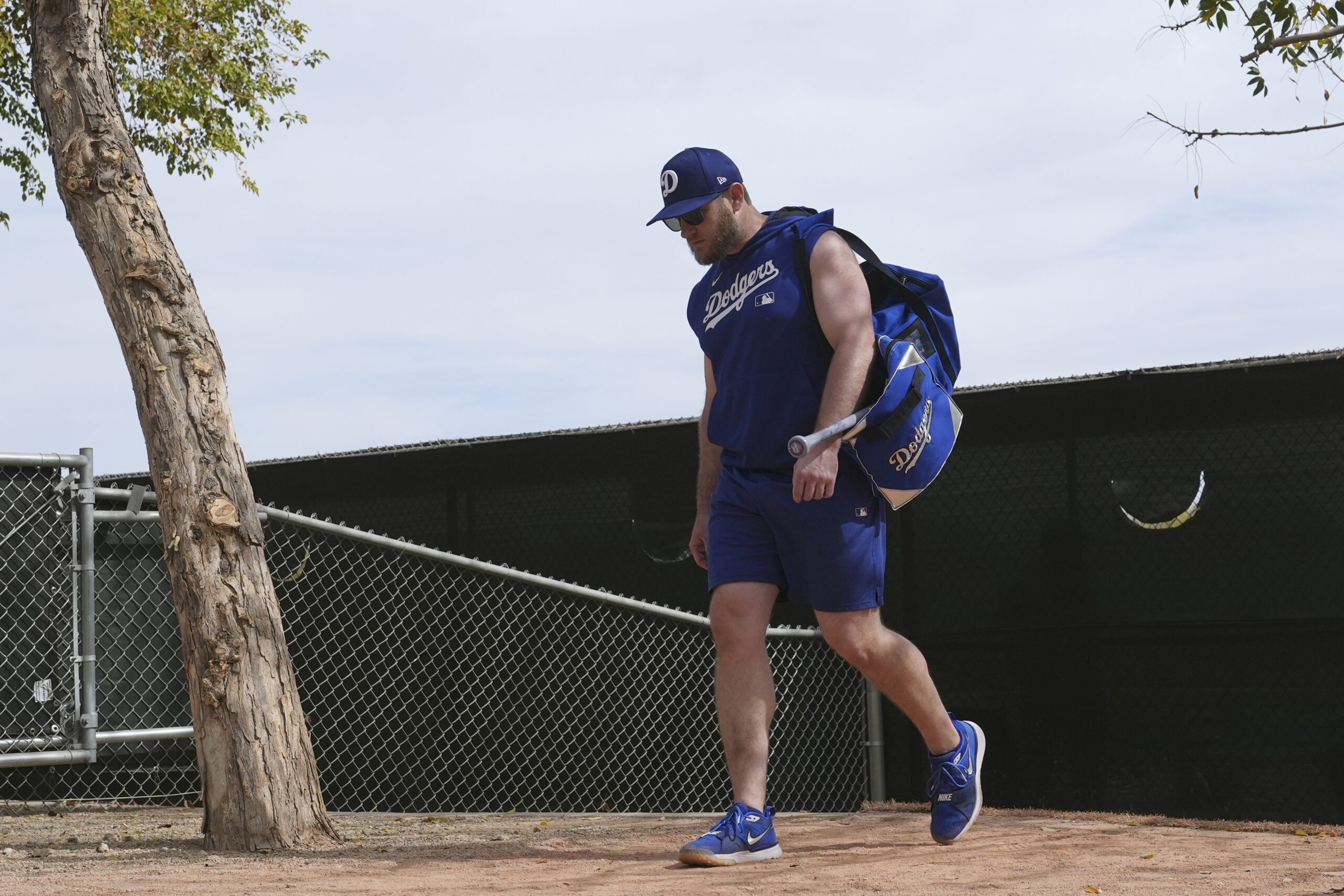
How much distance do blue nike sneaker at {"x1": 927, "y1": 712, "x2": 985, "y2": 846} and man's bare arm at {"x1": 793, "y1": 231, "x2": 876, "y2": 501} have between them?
0.84 meters

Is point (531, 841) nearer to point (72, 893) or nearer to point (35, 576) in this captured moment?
point (72, 893)

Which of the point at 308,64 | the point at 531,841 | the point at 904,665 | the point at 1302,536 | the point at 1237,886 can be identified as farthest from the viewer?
the point at 308,64

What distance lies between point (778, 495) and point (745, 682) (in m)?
0.50

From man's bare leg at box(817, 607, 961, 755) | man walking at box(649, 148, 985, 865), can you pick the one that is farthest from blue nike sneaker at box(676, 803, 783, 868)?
man's bare leg at box(817, 607, 961, 755)

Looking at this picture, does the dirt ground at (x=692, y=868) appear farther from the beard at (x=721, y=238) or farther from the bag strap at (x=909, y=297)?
the beard at (x=721, y=238)

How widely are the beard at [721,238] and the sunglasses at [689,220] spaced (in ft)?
0.14

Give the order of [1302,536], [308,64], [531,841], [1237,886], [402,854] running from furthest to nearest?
[308,64] → [1302,536] → [531,841] → [402,854] → [1237,886]

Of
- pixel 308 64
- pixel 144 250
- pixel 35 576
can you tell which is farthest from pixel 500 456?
pixel 308 64

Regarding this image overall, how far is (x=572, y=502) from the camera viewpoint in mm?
6562

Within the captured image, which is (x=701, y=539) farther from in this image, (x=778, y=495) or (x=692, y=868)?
(x=692, y=868)

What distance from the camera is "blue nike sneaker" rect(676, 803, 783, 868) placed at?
3375mm

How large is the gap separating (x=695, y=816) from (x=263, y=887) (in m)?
2.36

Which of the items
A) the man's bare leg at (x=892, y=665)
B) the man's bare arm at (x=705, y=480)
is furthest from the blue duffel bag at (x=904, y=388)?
the man's bare arm at (x=705, y=480)

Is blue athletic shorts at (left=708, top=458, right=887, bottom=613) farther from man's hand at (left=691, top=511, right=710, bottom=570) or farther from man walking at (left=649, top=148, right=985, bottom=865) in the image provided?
man's hand at (left=691, top=511, right=710, bottom=570)
